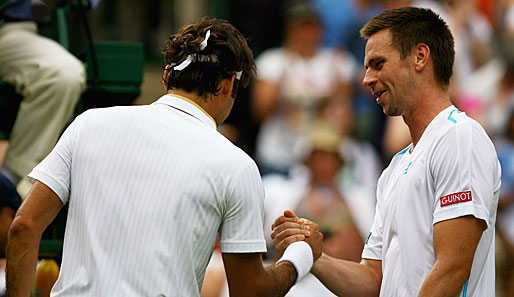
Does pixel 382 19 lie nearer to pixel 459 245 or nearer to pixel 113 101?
pixel 459 245

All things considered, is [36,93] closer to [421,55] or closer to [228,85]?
[228,85]

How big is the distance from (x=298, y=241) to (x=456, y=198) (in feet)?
2.59

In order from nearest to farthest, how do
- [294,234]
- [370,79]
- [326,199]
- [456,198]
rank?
[456,198]
[370,79]
[294,234]
[326,199]

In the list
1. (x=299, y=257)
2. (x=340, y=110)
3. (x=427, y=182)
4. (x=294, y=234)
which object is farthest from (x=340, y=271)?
(x=340, y=110)

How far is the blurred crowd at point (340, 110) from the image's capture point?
27.8ft

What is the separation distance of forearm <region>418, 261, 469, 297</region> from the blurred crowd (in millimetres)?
4483

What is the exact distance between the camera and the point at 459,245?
3576 millimetres

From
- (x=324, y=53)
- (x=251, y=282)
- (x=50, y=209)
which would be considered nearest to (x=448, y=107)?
(x=251, y=282)

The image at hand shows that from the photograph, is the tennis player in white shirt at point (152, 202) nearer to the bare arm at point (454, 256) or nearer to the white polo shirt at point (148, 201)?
the white polo shirt at point (148, 201)

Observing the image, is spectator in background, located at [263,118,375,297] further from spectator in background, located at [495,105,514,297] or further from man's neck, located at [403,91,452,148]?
man's neck, located at [403,91,452,148]

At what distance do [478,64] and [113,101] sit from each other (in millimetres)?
5165

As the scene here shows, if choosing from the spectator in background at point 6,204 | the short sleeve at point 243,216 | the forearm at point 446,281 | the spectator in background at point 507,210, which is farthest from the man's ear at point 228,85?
the spectator in background at point 507,210

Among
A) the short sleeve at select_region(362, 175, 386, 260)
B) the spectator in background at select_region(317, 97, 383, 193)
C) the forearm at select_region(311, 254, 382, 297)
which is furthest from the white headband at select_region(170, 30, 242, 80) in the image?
the spectator in background at select_region(317, 97, 383, 193)

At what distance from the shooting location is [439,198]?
3.67 m
